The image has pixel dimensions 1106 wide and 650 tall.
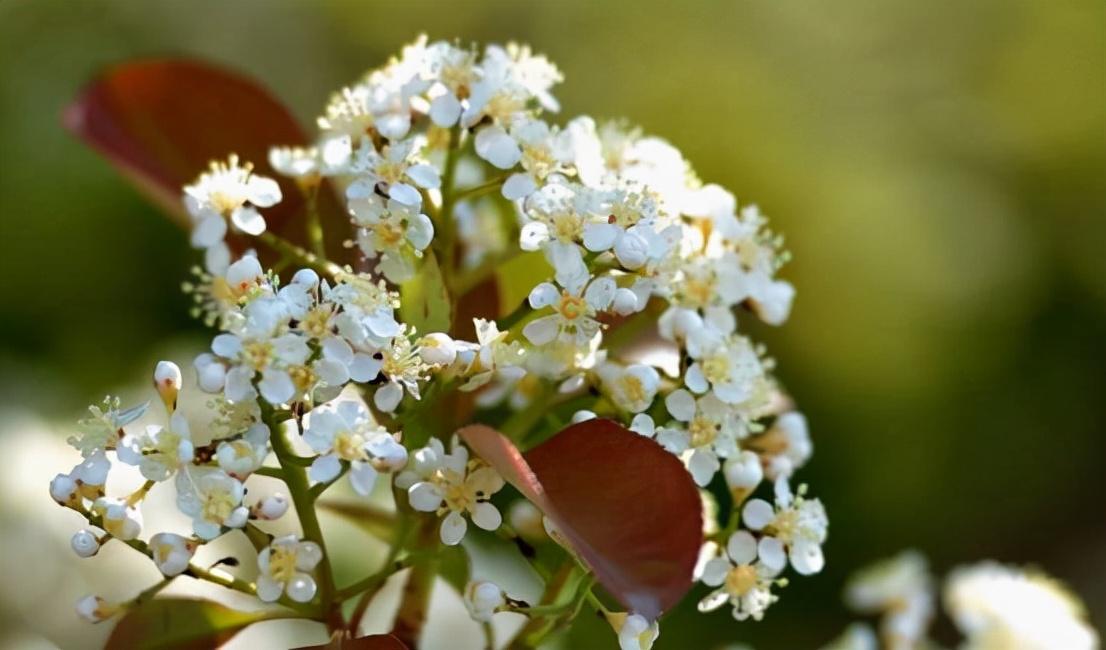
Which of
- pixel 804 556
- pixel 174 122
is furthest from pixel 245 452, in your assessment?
pixel 174 122

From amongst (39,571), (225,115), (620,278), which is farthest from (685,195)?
(39,571)

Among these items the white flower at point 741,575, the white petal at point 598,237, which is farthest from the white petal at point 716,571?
the white petal at point 598,237

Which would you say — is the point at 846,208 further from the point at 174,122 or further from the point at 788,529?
the point at 788,529

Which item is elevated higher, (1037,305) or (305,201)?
(305,201)

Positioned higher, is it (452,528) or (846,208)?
(846,208)

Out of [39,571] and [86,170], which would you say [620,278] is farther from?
[86,170]
